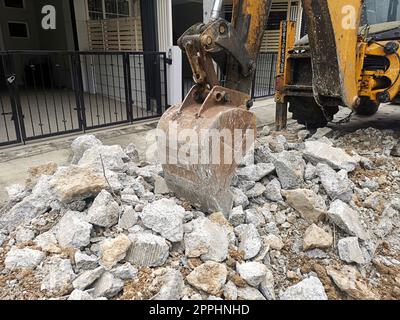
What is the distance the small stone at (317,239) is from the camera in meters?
2.36

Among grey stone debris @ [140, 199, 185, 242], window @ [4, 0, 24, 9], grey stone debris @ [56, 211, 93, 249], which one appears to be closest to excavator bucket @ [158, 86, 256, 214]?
grey stone debris @ [140, 199, 185, 242]

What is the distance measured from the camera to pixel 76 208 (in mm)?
2443

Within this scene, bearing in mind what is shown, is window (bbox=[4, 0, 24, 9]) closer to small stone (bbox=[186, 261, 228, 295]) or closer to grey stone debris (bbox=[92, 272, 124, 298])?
grey stone debris (bbox=[92, 272, 124, 298])

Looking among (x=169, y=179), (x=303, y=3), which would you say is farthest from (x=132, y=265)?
(x=303, y=3)

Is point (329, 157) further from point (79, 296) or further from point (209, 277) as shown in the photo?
point (79, 296)

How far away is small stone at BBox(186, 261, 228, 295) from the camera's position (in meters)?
1.91

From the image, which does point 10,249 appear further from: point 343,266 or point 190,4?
point 190,4

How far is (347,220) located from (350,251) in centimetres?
24

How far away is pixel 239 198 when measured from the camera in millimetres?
2646

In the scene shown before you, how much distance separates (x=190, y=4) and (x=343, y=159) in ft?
36.4

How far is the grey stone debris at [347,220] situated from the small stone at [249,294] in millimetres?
872

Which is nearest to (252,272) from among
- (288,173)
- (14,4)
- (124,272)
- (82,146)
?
(124,272)

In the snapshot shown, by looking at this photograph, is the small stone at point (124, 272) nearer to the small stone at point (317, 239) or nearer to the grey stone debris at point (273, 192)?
the small stone at point (317, 239)

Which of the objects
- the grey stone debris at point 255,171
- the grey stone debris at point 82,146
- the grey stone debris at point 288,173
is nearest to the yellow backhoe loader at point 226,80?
the grey stone debris at point 255,171
